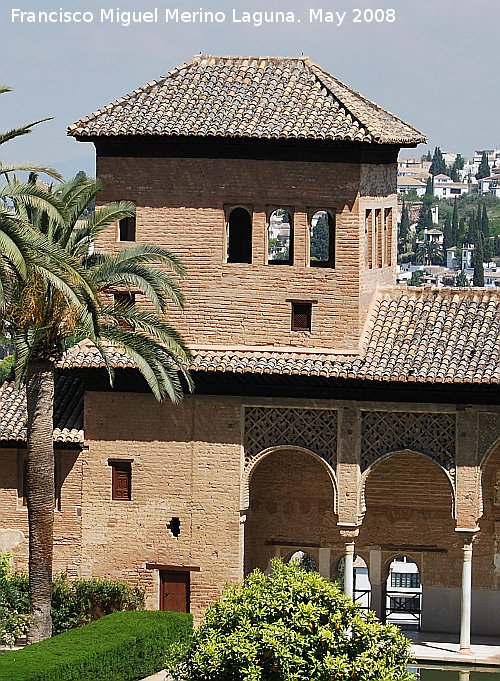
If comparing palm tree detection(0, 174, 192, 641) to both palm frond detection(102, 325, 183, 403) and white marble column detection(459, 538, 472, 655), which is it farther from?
white marble column detection(459, 538, 472, 655)

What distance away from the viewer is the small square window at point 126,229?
36875 millimetres

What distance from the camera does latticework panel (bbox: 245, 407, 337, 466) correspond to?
35750 millimetres

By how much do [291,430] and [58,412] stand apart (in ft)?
13.4

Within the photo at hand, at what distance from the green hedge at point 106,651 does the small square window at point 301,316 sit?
5140 mm

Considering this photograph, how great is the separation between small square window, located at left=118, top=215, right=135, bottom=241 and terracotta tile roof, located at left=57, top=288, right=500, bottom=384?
197 centimetres

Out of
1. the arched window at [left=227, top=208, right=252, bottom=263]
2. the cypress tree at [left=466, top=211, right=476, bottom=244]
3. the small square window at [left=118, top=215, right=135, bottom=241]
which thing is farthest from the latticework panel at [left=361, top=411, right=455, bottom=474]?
the cypress tree at [left=466, top=211, right=476, bottom=244]

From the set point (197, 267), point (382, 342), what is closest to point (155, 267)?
point (197, 267)

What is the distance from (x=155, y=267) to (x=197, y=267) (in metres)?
0.71

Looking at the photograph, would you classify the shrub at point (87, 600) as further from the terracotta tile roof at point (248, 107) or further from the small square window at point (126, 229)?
the terracotta tile roof at point (248, 107)

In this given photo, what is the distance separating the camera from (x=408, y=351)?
35562 mm

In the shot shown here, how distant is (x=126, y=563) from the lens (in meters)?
36.6

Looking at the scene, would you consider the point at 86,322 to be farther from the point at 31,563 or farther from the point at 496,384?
the point at 496,384

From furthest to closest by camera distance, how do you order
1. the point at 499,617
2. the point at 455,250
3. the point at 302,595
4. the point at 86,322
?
the point at 455,250 < the point at 499,617 < the point at 86,322 < the point at 302,595

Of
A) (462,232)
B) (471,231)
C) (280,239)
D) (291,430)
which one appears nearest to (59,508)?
(291,430)
